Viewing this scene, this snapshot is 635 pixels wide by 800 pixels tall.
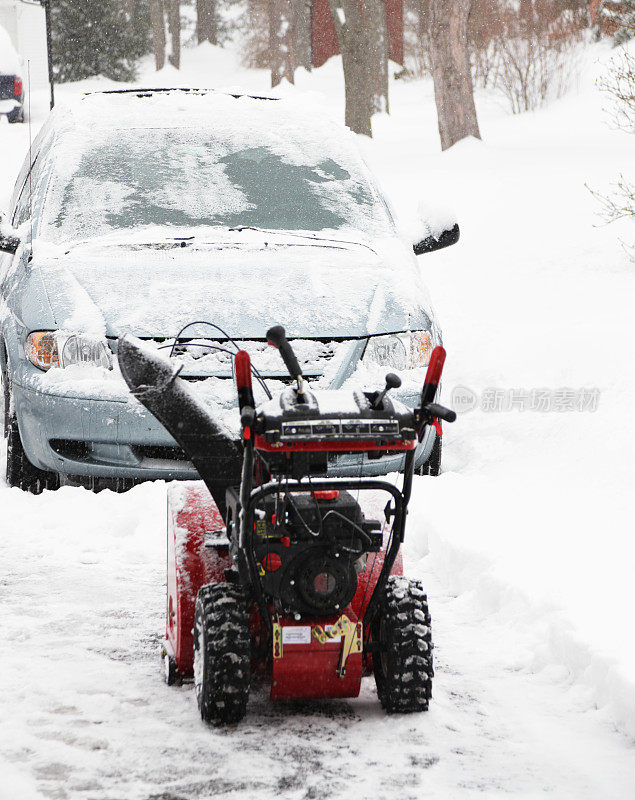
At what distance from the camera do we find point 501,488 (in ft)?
17.3

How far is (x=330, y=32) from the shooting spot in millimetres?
41312

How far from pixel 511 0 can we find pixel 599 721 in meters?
33.9

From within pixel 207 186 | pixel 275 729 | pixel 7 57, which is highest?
pixel 207 186

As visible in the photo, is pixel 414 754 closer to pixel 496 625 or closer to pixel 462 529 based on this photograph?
pixel 496 625

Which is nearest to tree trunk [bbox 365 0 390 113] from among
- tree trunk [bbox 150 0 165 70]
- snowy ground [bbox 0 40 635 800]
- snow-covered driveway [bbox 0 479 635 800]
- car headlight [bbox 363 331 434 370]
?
snowy ground [bbox 0 40 635 800]

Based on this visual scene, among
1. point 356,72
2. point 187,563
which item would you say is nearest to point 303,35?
point 356,72

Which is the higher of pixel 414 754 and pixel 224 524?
pixel 224 524

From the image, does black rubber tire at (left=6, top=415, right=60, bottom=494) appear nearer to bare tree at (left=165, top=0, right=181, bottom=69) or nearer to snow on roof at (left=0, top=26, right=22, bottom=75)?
snow on roof at (left=0, top=26, right=22, bottom=75)

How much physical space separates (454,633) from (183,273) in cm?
200

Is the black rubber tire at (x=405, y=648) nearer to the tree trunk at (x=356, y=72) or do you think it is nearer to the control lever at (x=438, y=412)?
the control lever at (x=438, y=412)

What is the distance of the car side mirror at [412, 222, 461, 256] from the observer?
5566 mm

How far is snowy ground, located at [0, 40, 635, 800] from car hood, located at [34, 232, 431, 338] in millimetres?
754

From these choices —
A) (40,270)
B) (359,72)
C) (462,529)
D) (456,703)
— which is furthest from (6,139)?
(456,703)

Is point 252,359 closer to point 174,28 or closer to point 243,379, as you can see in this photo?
point 243,379
